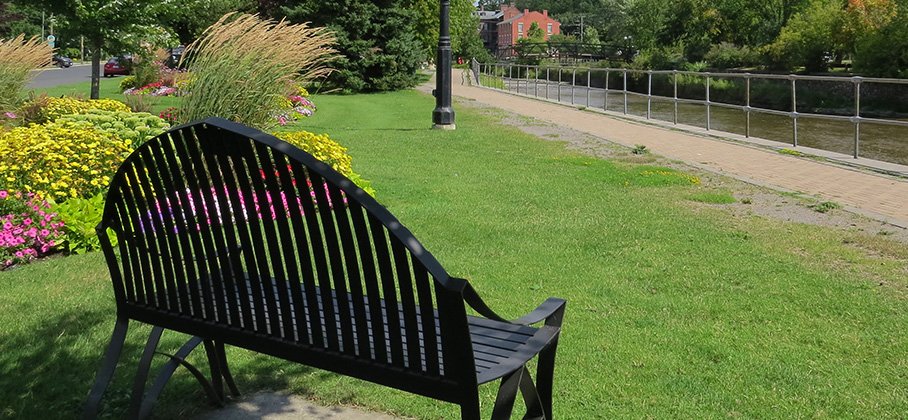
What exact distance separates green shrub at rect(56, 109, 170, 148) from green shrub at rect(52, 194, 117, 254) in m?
1.29

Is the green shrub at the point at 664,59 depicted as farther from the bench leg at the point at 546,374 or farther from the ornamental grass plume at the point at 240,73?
the bench leg at the point at 546,374

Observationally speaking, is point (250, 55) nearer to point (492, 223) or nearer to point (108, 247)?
point (492, 223)

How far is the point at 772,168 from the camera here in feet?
34.9

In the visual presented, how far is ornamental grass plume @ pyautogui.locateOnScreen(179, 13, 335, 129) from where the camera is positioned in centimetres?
834

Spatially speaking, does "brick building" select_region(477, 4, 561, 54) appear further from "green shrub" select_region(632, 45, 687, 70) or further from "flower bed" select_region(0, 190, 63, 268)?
"flower bed" select_region(0, 190, 63, 268)

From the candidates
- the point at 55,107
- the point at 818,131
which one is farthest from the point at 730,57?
the point at 55,107

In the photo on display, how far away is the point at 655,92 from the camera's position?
138 feet

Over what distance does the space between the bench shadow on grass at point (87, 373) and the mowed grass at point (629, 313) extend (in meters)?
0.01

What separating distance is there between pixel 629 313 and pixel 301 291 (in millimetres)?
2282

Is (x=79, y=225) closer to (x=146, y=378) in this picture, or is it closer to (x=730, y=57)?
(x=146, y=378)

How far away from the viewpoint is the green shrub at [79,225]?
6109mm

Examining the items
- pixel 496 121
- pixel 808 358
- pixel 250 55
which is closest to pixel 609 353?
pixel 808 358

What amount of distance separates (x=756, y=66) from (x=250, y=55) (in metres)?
45.0

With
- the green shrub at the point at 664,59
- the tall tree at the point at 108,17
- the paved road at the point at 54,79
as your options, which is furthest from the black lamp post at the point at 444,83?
the green shrub at the point at 664,59
